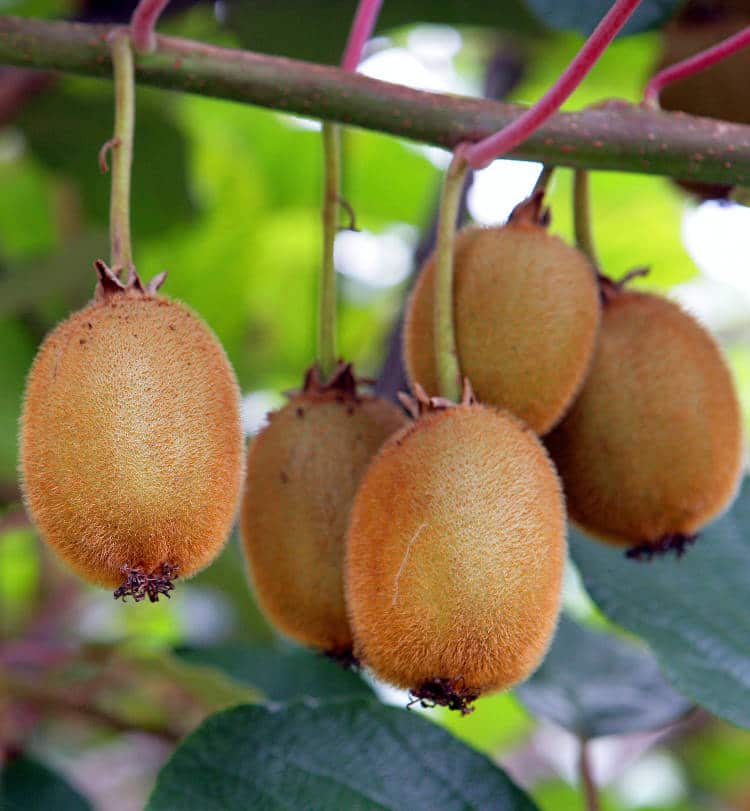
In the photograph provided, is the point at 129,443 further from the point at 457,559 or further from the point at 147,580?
the point at 457,559

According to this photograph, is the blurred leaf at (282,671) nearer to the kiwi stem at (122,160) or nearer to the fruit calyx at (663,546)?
the fruit calyx at (663,546)

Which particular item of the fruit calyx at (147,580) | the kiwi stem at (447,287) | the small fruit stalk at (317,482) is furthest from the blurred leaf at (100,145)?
the fruit calyx at (147,580)

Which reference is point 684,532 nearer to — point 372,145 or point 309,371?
point 309,371

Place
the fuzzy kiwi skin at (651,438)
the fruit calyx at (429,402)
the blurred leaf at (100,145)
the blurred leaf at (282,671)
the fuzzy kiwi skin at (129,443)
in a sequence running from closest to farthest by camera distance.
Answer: the fuzzy kiwi skin at (129,443) < the fruit calyx at (429,402) < the fuzzy kiwi skin at (651,438) < the blurred leaf at (282,671) < the blurred leaf at (100,145)

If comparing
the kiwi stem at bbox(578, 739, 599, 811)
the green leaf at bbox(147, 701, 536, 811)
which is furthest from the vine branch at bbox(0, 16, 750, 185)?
the kiwi stem at bbox(578, 739, 599, 811)

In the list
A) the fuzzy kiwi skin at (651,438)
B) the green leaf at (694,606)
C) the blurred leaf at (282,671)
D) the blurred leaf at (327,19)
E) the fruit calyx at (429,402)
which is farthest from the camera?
the blurred leaf at (327,19)

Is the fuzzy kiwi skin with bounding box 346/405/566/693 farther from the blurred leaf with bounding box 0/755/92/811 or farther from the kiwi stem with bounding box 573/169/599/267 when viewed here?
the blurred leaf with bounding box 0/755/92/811

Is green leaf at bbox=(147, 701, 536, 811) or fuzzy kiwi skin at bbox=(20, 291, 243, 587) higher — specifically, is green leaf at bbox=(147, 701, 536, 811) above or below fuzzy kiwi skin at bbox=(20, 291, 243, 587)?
below
